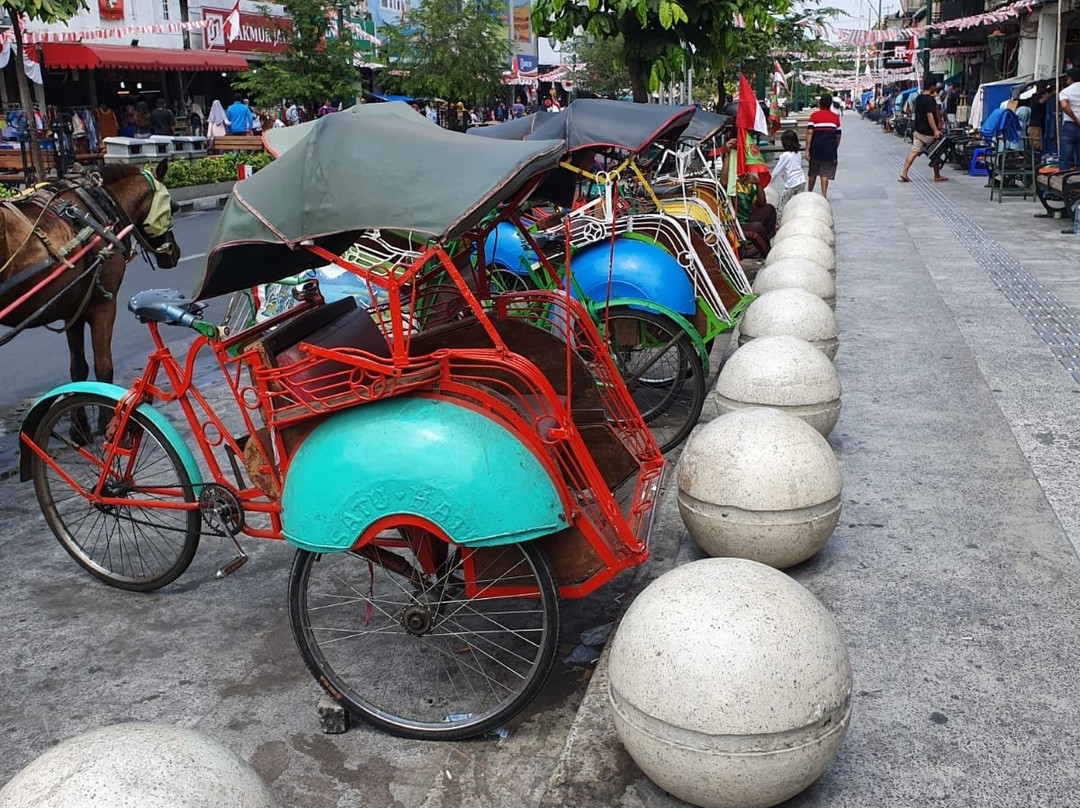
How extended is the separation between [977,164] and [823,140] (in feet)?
30.8

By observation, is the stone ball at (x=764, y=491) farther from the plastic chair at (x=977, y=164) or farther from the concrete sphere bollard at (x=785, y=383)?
the plastic chair at (x=977, y=164)

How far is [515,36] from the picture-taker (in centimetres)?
6625

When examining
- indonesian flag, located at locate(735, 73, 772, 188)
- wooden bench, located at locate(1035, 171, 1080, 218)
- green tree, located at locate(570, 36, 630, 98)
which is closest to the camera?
indonesian flag, located at locate(735, 73, 772, 188)

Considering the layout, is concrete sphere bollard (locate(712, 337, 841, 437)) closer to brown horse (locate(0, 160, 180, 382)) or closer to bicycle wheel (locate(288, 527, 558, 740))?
bicycle wheel (locate(288, 527, 558, 740))

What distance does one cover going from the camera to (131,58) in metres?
29.8

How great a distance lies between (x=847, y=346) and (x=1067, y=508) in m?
3.54

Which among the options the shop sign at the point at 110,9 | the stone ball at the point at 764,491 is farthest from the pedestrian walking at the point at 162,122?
the stone ball at the point at 764,491

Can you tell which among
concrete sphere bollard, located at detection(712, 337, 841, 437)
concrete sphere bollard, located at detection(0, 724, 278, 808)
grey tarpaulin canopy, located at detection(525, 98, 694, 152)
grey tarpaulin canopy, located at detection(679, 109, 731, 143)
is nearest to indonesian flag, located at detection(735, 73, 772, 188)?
grey tarpaulin canopy, located at detection(679, 109, 731, 143)

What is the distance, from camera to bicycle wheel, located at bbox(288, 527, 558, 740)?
12.9ft

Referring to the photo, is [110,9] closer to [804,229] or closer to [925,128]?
[925,128]

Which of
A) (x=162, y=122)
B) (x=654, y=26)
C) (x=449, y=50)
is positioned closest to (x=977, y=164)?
(x=654, y=26)

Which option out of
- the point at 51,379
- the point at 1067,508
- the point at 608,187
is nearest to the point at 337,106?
the point at 51,379

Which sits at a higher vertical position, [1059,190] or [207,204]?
[1059,190]

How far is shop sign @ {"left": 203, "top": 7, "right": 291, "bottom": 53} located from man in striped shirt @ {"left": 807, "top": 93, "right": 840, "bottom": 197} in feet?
72.0
